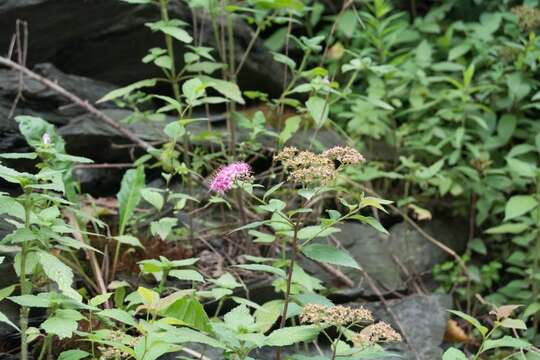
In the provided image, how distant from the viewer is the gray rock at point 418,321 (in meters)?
3.26

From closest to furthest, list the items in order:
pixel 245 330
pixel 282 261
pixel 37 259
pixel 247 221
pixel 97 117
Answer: pixel 245 330
pixel 37 259
pixel 282 261
pixel 247 221
pixel 97 117

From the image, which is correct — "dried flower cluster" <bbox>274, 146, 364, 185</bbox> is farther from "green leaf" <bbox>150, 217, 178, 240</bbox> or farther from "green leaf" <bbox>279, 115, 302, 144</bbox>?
"green leaf" <bbox>279, 115, 302, 144</bbox>

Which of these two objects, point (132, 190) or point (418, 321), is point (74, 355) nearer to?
point (132, 190)

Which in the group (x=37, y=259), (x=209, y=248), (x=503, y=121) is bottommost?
(x=209, y=248)

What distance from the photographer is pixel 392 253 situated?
13.3 ft

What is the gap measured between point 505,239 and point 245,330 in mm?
2757

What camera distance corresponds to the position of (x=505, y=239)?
4.35 metres

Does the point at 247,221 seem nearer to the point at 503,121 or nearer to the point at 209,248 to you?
the point at 209,248

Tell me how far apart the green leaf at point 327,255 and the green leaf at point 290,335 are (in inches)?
8.2

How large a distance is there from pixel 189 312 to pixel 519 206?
6.37 ft

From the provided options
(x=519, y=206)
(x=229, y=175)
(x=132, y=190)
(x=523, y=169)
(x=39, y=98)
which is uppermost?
(x=229, y=175)

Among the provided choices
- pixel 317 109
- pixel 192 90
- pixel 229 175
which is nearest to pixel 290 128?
pixel 317 109

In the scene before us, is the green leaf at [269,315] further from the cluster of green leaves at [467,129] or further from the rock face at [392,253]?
the cluster of green leaves at [467,129]

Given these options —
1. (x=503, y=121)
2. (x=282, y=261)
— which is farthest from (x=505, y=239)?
(x=282, y=261)
